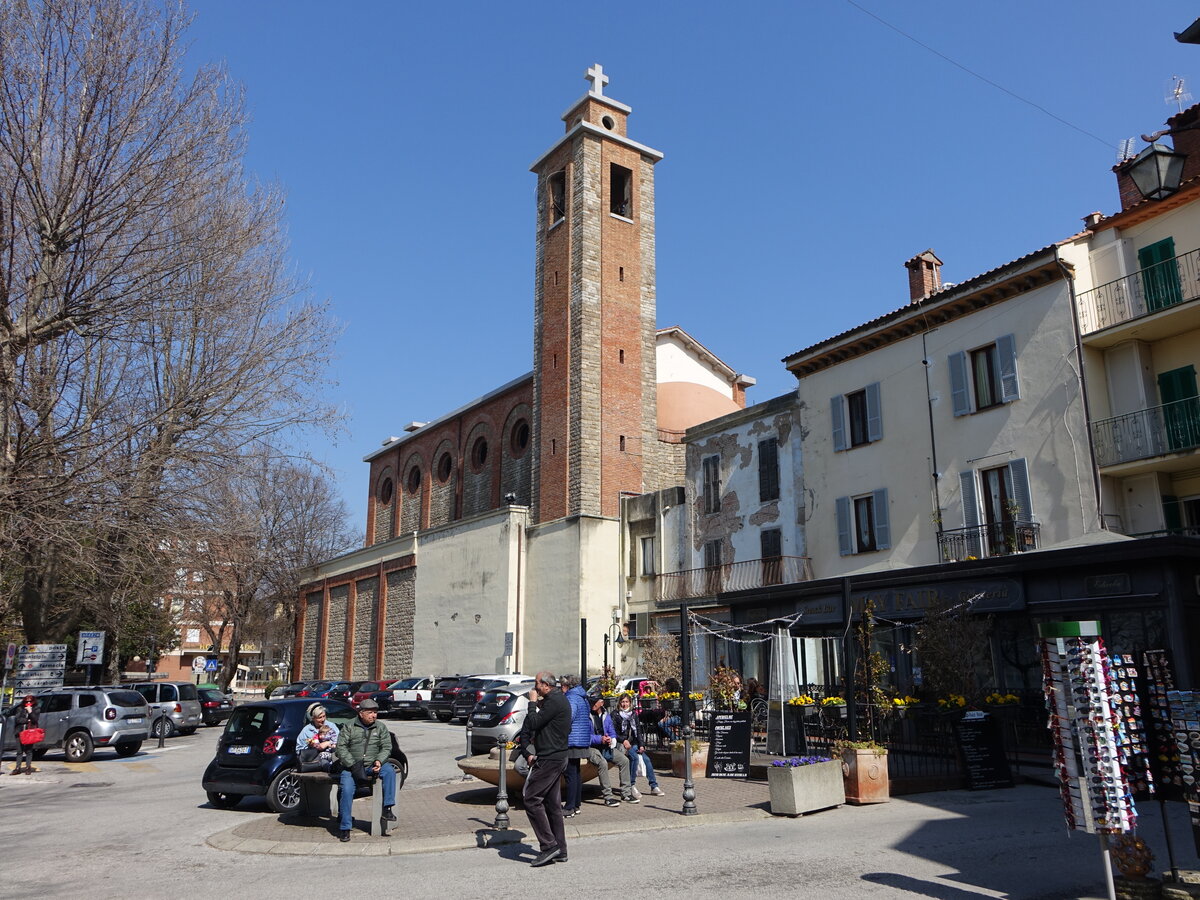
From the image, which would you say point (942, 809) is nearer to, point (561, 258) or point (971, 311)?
point (971, 311)

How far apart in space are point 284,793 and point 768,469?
18767mm

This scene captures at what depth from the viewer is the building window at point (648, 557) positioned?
3319cm

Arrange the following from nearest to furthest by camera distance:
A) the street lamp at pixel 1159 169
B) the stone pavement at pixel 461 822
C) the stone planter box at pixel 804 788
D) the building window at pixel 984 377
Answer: the street lamp at pixel 1159 169
the stone pavement at pixel 461 822
the stone planter box at pixel 804 788
the building window at pixel 984 377

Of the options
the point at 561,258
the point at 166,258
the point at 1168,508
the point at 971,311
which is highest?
the point at 561,258

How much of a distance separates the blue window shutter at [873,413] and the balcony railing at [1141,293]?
5498 mm

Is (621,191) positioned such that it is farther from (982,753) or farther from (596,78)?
(982,753)

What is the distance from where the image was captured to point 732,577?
28.7 meters

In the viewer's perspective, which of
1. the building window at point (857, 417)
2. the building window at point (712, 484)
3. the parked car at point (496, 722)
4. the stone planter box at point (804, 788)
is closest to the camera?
the stone planter box at point (804, 788)

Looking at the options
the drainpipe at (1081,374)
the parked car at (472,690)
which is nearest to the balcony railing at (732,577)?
the parked car at (472,690)

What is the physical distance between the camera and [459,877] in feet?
26.7

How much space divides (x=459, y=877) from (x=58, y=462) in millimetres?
9332

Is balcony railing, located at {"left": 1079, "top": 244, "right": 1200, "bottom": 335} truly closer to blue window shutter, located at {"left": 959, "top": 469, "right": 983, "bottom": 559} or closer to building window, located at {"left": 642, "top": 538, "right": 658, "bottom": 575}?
blue window shutter, located at {"left": 959, "top": 469, "right": 983, "bottom": 559}

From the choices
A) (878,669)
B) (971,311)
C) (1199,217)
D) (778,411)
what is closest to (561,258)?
(778,411)

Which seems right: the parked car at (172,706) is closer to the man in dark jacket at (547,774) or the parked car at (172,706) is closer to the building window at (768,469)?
the building window at (768,469)
